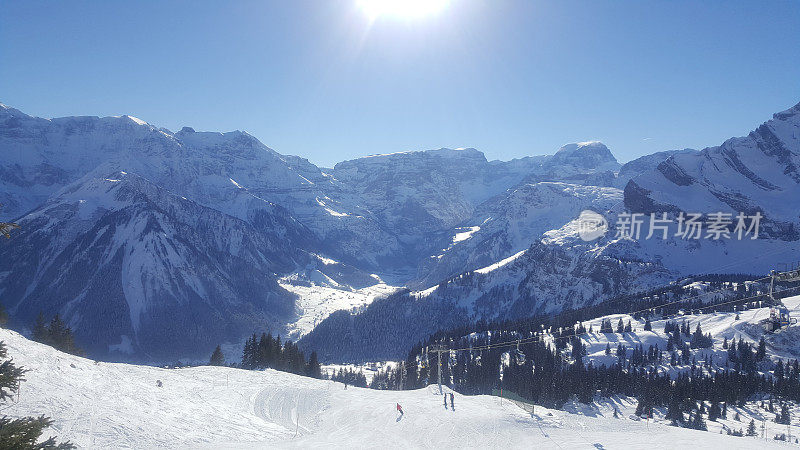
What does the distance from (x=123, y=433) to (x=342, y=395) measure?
110 feet

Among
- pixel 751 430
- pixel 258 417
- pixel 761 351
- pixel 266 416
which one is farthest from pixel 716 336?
pixel 258 417

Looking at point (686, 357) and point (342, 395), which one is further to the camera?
point (686, 357)

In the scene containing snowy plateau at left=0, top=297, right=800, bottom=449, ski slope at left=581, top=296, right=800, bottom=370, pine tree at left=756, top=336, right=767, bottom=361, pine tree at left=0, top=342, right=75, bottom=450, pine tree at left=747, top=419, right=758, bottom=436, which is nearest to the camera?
pine tree at left=0, top=342, right=75, bottom=450

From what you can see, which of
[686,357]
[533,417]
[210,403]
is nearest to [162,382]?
[210,403]

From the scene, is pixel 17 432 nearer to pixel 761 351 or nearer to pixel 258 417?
pixel 258 417

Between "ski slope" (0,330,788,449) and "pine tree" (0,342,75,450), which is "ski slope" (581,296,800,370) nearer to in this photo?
"ski slope" (0,330,788,449)

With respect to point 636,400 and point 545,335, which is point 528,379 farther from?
point 545,335

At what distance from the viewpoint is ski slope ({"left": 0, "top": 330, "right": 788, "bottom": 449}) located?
29062mm

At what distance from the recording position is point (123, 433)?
28.2 metres

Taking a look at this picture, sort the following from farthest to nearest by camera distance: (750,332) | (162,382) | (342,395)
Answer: (750,332) < (342,395) < (162,382)

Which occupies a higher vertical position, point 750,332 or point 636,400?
point 750,332

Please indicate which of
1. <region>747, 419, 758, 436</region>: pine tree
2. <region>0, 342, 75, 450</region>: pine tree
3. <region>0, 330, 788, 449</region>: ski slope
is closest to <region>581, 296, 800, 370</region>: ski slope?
<region>747, 419, 758, 436</region>: pine tree

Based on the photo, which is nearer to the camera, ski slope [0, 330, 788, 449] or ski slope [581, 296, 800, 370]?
ski slope [0, 330, 788, 449]

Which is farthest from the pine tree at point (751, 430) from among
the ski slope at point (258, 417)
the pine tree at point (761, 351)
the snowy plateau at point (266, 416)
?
the pine tree at point (761, 351)
